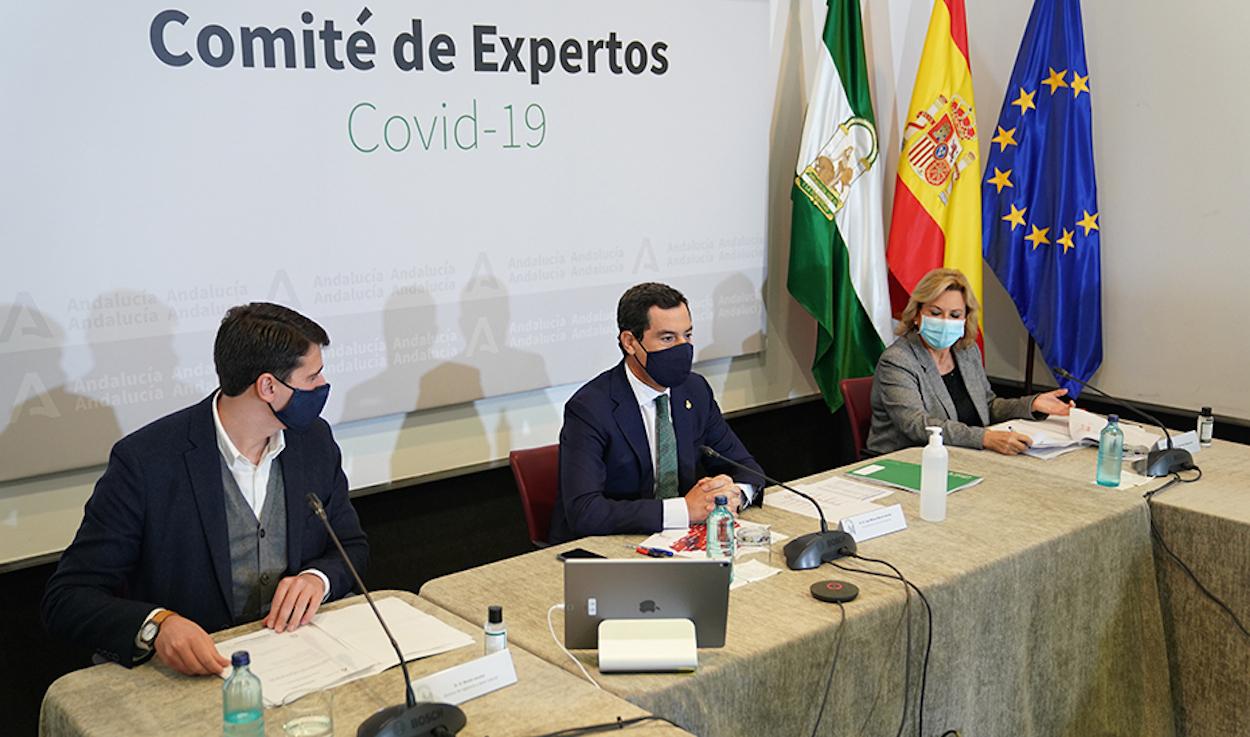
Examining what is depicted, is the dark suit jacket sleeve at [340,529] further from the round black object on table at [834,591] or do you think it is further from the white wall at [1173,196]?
the white wall at [1173,196]


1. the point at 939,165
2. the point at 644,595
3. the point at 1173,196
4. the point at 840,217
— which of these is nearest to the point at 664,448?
the point at 644,595

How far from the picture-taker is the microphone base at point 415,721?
168cm

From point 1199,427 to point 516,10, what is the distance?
250 cm

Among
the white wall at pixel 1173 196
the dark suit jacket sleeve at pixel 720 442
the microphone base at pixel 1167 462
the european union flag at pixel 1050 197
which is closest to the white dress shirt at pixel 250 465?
the dark suit jacket sleeve at pixel 720 442

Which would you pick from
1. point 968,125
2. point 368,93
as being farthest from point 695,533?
point 968,125

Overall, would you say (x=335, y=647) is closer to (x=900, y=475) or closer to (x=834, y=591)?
(x=834, y=591)

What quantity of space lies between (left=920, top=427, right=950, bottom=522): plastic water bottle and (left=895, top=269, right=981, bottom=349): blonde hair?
40.9 inches

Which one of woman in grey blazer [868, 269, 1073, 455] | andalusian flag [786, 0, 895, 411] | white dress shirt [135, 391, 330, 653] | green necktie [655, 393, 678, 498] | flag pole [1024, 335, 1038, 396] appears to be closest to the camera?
white dress shirt [135, 391, 330, 653]

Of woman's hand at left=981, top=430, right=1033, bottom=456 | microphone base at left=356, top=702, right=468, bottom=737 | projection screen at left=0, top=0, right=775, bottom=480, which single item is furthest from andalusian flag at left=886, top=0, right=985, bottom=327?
microphone base at left=356, top=702, right=468, bottom=737

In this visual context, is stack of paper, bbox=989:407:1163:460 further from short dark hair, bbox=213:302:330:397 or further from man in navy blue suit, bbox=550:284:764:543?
short dark hair, bbox=213:302:330:397

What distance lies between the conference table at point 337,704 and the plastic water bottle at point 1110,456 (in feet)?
5.93

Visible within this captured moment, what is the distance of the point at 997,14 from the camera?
4.92m

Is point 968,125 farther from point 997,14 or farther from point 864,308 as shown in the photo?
point 864,308

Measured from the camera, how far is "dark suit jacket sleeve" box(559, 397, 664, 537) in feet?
8.88
